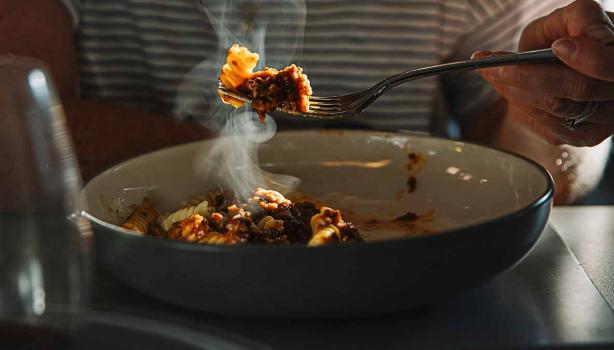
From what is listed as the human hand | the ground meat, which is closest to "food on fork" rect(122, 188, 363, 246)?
the ground meat

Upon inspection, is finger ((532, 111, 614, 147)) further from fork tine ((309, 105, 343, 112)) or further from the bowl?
fork tine ((309, 105, 343, 112))

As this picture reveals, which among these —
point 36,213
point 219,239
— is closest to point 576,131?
point 219,239

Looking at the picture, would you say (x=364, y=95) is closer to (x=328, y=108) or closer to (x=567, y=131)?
(x=328, y=108)

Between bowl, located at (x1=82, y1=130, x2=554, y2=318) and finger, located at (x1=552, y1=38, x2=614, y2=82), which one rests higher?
finger, located at (x1=552, y1=38, x2=614, y2=82)

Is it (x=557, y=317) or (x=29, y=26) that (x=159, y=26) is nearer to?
(x=29, y=26)

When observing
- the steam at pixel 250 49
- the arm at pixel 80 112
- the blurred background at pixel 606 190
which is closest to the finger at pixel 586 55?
the steam at pixel 250 49

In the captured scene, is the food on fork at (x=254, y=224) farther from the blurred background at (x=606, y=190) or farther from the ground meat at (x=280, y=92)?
the blurred background at (x=606, y=190)

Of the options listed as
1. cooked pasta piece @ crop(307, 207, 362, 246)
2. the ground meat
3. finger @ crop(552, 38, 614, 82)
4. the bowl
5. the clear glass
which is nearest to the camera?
the clear glass
